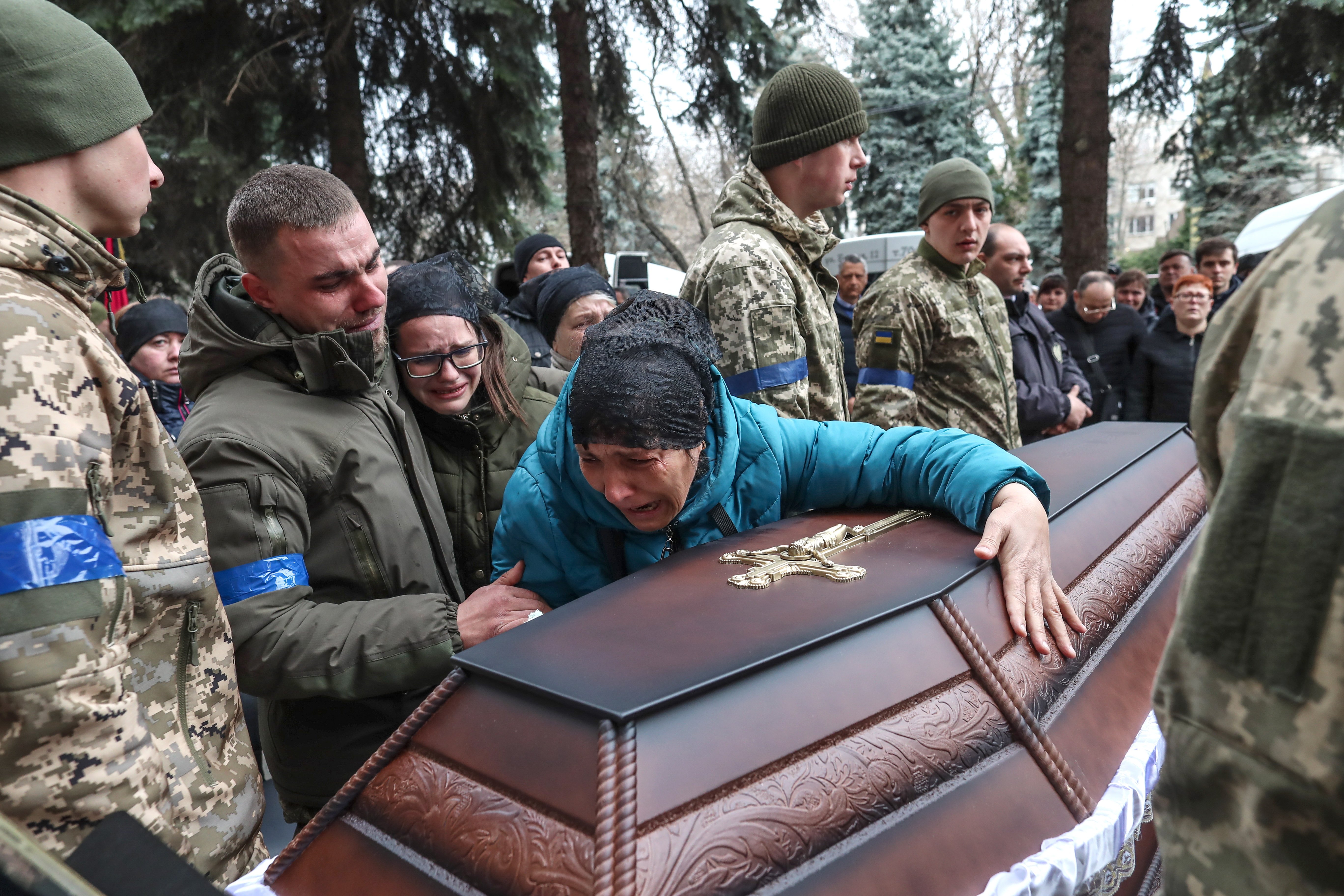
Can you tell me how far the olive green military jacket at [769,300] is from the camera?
256cm

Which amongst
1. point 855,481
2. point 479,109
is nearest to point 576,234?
point 479,109

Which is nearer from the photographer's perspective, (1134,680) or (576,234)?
(1134,680)

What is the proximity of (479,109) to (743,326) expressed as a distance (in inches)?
259

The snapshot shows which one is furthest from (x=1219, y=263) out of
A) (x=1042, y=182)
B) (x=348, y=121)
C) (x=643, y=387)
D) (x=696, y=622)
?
(x=1042, y=182)

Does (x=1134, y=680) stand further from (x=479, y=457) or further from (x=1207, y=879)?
(x=479, y=457)

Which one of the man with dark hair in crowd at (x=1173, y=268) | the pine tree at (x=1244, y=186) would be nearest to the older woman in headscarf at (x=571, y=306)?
the man with dark hair in crowd at (x=1173, y=268)

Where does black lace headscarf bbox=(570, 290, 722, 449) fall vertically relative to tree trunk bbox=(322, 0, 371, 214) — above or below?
below

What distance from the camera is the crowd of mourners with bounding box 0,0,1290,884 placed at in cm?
120

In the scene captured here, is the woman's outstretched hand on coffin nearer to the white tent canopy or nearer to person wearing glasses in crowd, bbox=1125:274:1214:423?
person wearing glasses in crowd, bbox=1125:274:1214:423

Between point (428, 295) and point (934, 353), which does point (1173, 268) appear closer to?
point (934, 353)

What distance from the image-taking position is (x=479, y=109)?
820cm

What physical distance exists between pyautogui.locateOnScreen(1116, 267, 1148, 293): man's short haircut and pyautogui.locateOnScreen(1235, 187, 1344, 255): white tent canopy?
3000mm

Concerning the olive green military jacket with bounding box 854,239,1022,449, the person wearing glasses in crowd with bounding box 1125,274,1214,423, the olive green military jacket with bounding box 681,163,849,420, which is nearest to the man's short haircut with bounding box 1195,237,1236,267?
the person wearing glasses in crowd with bounding box 1125,274,1214,423

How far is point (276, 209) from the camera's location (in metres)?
1.90
